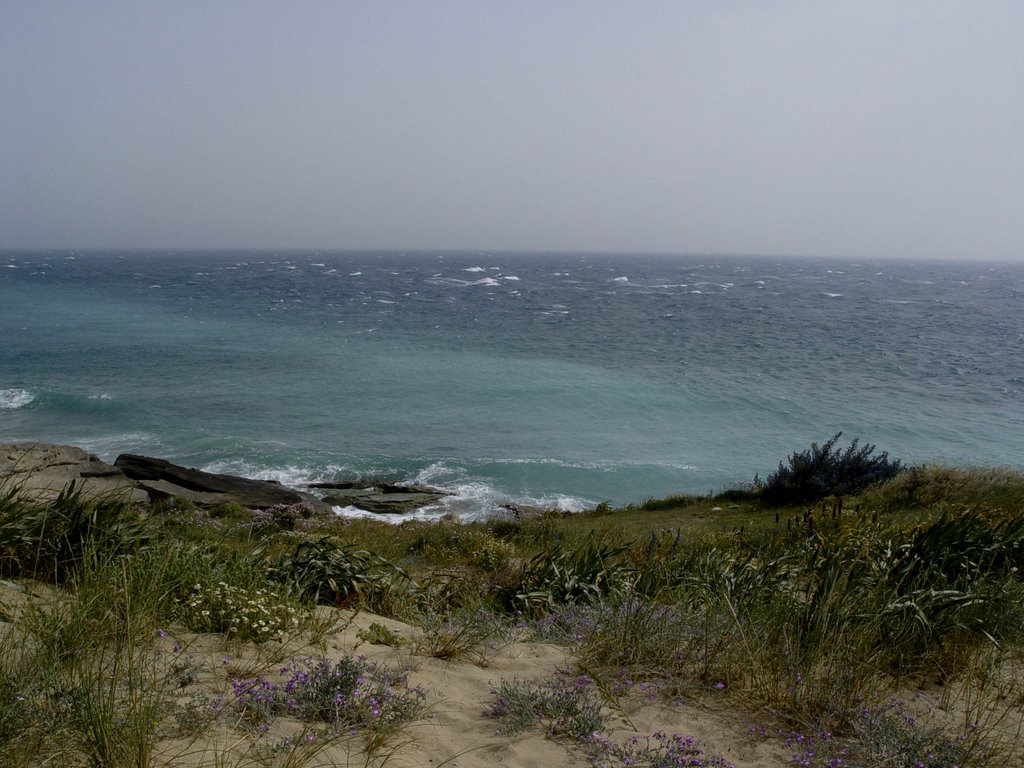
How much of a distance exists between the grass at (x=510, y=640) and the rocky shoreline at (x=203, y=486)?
9640mm

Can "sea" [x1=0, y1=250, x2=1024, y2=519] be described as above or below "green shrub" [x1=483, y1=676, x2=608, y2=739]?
below

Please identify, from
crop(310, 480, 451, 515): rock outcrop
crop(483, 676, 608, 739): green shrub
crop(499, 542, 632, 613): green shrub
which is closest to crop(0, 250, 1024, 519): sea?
crop(310, 480, 451, 515): rock outcrop

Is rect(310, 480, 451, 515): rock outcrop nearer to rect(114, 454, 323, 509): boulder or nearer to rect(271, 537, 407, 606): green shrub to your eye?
rect(114, 454, 323, 509): boulder

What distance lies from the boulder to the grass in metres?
10.1

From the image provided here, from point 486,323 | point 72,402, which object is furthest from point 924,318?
point 72,402

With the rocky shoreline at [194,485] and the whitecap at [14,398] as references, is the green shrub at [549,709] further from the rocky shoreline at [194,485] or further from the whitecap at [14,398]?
the whitecap at [14,398]

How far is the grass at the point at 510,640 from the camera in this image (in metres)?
3.35

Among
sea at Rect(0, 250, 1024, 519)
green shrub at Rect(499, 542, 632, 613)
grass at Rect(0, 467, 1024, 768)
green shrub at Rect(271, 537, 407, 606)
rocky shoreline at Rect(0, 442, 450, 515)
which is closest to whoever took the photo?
grass at Rect(0, 467, 1024, 768)

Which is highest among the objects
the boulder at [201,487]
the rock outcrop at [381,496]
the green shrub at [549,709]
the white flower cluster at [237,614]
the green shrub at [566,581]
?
the white flower cluster at [237,614]

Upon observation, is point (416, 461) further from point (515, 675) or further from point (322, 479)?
point (515, 675)

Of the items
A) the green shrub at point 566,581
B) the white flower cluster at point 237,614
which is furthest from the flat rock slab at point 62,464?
the white flower cluster at point 237,614

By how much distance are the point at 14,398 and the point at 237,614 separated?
29.7m

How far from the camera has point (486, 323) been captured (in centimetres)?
5175

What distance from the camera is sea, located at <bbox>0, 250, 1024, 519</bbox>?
21.8 meters
